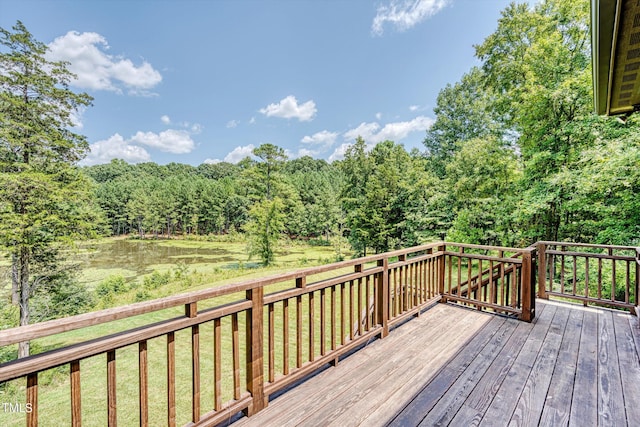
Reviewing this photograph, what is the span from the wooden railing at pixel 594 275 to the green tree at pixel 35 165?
13126 millimetres

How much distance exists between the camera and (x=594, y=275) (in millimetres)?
6332

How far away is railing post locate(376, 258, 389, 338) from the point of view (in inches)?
117

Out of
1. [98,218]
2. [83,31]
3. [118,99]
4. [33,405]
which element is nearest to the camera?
[33,405]

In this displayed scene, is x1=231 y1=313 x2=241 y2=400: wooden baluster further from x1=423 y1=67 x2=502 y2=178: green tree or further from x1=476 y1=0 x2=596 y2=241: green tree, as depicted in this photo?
x1=423 y1=67 x2=502 y2=178: green tree

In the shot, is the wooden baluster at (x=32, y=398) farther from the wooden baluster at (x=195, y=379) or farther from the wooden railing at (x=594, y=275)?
the wooden railing at (x=594, y=275)

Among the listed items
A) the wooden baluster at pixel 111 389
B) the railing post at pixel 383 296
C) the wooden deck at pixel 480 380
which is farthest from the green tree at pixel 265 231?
the wooden baluster at pixel 111 389

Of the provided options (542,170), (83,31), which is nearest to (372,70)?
(542,170)

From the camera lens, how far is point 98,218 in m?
11.4

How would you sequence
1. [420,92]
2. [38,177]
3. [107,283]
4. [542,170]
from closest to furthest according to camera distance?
[542,170]
[38,177]
[107,283]
[420,92]

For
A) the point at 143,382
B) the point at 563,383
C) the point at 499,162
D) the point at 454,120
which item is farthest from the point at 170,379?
the point at 454,120

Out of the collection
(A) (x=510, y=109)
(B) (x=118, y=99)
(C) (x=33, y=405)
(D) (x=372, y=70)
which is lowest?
(C) (x=33, y=405)

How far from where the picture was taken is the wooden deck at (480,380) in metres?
1.84

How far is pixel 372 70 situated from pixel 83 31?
574 inches

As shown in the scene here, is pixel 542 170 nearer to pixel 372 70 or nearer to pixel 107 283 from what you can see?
pixel 372 70
